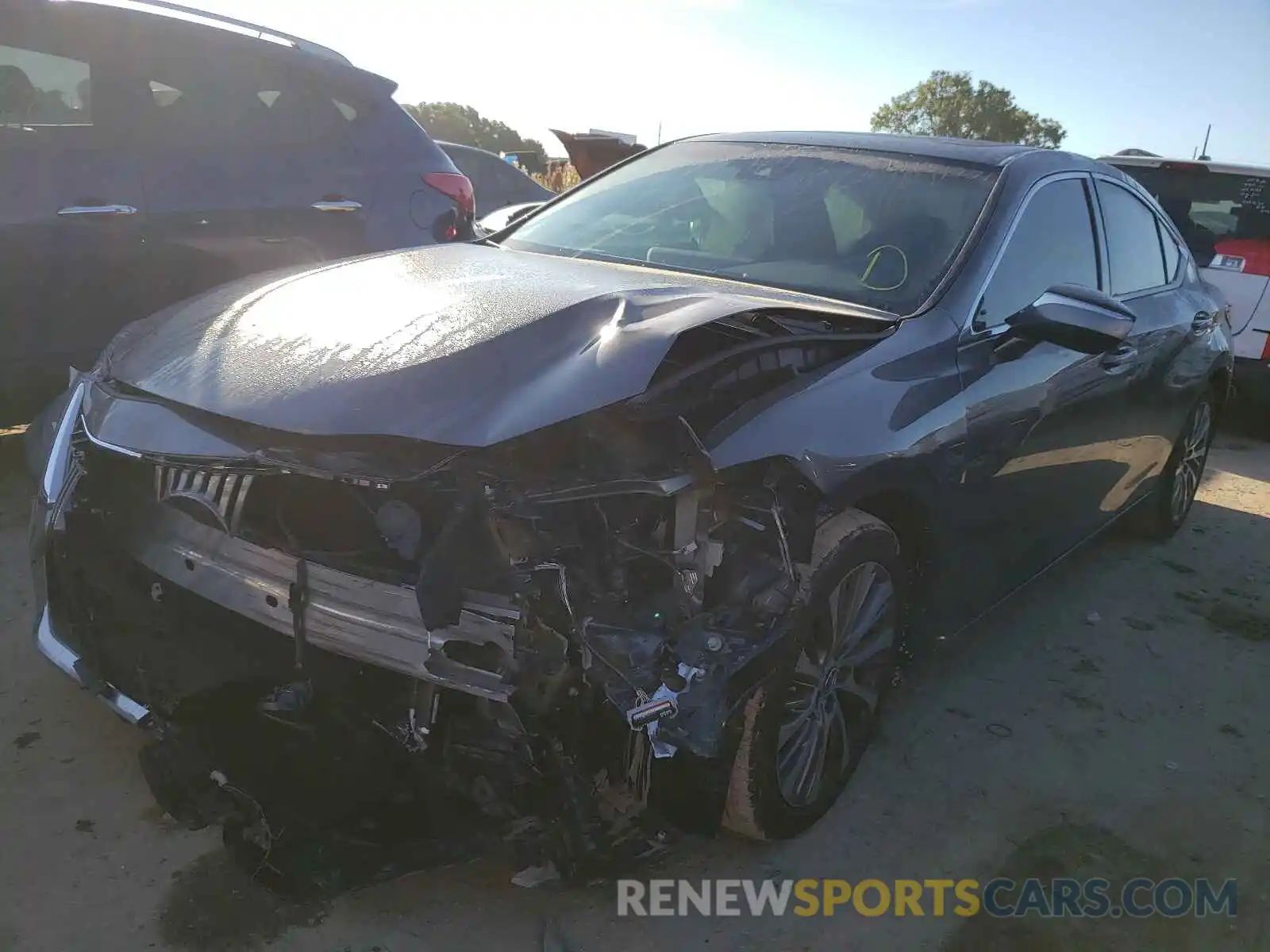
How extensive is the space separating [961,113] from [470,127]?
29.1m

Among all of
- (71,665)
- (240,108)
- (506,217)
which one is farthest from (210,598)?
(240,108)

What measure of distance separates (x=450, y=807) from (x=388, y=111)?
3.94m

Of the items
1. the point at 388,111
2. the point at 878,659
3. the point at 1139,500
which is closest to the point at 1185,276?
the point at 1139,500

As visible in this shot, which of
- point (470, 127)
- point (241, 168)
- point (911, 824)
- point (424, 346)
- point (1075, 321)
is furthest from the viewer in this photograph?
point (470, 127)

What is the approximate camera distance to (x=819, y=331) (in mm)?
2441

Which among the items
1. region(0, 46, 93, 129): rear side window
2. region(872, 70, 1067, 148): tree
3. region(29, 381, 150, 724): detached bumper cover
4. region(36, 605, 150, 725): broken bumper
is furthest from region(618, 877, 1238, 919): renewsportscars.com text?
region(872, 70, 1067, 148): tree

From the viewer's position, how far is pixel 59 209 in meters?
3.90

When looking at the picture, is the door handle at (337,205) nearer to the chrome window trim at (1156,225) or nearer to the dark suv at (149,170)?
the dark suv at (149,170)

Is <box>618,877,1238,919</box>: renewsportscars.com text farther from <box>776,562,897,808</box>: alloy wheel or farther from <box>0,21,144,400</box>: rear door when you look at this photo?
<box>0,21,144,400</box>: rear door

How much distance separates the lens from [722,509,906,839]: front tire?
2.26 meters

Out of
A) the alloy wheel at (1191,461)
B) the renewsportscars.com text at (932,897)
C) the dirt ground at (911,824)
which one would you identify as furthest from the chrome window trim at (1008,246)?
the alloy wheel at (1191,461)

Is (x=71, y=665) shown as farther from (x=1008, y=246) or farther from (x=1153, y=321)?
(x=1153, y=321)

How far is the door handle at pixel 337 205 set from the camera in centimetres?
457

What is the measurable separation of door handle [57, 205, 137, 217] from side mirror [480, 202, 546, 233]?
4.62 feet
